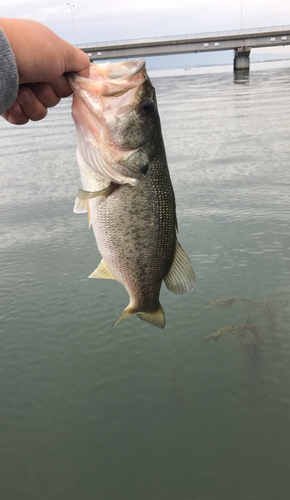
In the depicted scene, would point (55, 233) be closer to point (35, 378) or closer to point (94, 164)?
point (35, 378)

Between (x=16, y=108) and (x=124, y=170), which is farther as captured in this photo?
(x=16, y=108)

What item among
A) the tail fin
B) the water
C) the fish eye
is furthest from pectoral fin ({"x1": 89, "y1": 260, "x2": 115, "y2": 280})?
the water

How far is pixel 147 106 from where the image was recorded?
223 cm

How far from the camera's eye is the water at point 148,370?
3230 mm

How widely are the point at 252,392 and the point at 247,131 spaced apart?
12.7 meters

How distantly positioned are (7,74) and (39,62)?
11.7 inches

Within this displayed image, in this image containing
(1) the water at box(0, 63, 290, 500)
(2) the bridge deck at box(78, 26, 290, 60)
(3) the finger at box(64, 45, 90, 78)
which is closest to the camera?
(3) the finger at box(64, 45, 90, 78)

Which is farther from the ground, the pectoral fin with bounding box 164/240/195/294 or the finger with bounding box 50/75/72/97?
the finger with bounding box 50/75/72/97

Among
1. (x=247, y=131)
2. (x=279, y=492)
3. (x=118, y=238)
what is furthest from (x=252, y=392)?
(x=247, y=131)

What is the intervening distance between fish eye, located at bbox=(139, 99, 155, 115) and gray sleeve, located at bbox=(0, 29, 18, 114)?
26.4 inches

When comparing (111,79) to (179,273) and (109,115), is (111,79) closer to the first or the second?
(109,115)

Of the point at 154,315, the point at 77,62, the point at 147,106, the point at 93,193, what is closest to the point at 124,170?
the point at 93,193

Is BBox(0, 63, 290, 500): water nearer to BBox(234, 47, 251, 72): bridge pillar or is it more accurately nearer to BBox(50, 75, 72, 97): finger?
BBox(50, 75, 72, 97): finger

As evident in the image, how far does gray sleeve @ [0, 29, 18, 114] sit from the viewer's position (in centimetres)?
168
